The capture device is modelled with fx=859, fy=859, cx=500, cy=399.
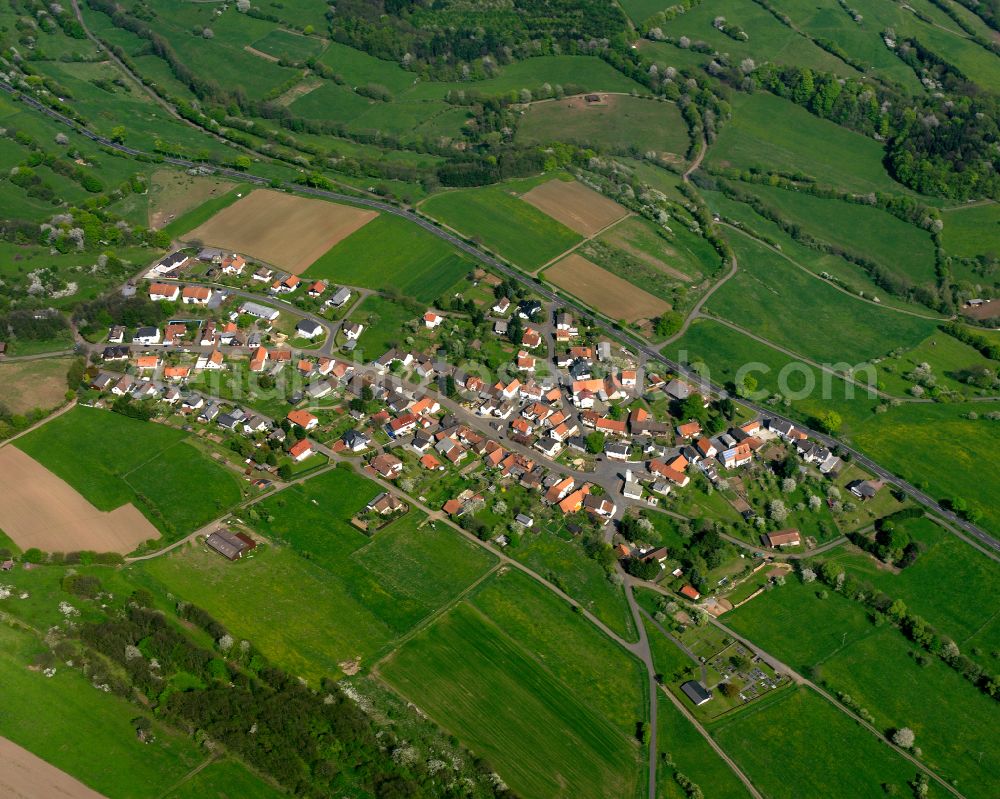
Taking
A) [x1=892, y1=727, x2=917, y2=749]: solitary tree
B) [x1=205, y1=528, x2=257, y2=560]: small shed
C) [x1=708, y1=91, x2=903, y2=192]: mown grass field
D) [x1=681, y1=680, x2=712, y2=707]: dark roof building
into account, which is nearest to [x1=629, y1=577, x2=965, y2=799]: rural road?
[x1=892, y1=727, x2=917, y2=749]: solitary tree

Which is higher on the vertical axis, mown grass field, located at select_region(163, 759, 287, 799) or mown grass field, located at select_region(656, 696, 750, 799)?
mown grass field, located at select_region(656, 696, 750, 799)

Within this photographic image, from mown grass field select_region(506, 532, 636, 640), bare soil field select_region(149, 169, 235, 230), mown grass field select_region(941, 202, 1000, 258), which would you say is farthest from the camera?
mown grass field select_region(941, 202, 1000, 258)

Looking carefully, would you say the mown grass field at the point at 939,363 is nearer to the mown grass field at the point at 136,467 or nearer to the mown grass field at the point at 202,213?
the mown grass field at the point at 136,467

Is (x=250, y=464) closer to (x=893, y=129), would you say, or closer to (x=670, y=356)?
(x=670, y=356)

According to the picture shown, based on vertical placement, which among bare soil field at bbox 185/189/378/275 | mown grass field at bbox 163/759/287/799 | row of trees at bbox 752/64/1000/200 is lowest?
mown grass field at bbox 163/759/287/799

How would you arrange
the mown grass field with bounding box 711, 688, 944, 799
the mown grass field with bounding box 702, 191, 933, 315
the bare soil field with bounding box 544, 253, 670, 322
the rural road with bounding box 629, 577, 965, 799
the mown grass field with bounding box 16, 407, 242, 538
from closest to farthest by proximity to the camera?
the mown grass field with bounding box 711, 688, 944, 799
the rural road with bounding box 629, 577, 965, 799
the mown grass field with bounding box 16, 407, 242, 538
the bare soil field with bounding box 544, 253, 670, 322
the mown grass field with bounding box 702, 191, 933, 315

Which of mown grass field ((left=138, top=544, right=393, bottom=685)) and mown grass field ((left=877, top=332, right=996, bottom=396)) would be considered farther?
mown grass field ((left=877, top=332, right=996, bottom=396))

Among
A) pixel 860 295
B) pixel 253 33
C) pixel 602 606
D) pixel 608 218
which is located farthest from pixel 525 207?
pixel 253 33

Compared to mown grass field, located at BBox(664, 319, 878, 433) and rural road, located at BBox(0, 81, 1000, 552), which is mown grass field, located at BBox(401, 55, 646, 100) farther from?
mown grass field, located at BBox(664, 319, 878, 433)
